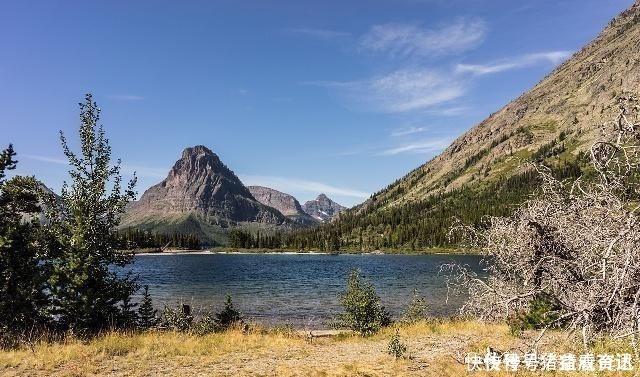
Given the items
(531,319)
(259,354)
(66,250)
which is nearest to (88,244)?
(66,250)

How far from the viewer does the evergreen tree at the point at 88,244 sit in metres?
22.8

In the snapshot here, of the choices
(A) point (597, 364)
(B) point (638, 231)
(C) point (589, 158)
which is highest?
(C) point (589, 158)

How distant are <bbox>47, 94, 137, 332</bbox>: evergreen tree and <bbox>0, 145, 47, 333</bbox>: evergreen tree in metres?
0.79

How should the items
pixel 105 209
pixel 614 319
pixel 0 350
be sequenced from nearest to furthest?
pixel 614 319, pixel 0 350, pixel 105 209

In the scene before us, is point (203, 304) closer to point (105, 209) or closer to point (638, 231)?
point (105, 209)

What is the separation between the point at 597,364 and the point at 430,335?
388 inches

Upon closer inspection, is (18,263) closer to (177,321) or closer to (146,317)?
(146,317)

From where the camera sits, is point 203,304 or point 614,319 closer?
point 614,319

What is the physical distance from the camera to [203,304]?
53.6 metres

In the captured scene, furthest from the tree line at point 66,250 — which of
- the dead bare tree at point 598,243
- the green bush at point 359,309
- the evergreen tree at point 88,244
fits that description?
the dead bare tree at point 598,243

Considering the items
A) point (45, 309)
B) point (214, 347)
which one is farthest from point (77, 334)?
point (214, 347)

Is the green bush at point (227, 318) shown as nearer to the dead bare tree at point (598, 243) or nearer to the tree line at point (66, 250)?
the tree line at point (66, 250)

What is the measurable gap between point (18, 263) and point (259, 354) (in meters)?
12.8

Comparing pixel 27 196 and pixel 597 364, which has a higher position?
pixel 27 196
